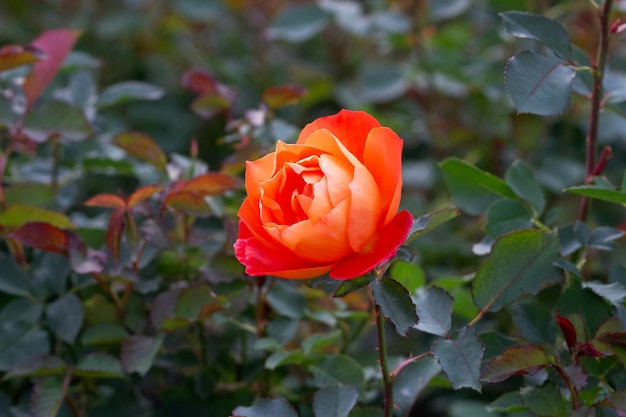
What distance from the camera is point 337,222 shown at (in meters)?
0.58

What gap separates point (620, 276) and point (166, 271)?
0.51m

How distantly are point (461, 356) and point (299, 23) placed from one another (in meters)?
1.04

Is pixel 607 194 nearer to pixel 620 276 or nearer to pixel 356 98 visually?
pixel 620 276

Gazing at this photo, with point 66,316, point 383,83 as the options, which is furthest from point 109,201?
point 383,83

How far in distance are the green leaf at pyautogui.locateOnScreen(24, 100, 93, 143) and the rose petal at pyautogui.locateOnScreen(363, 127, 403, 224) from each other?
1.54 ft

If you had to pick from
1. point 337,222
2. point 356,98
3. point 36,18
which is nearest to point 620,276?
point 337,222

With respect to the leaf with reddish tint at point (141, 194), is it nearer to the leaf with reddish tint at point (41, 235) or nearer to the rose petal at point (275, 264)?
the leaf with reddish tint at point (41, 235)

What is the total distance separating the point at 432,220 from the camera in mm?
644

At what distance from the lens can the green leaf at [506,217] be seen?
81cm

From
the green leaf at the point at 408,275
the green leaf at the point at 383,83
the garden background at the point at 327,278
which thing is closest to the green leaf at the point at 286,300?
the garden background at the point at 327,278

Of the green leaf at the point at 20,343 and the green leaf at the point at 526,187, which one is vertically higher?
the green leaf at the point at 526,187

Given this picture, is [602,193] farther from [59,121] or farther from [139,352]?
[59,121]

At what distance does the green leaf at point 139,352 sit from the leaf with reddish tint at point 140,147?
0.68 ft

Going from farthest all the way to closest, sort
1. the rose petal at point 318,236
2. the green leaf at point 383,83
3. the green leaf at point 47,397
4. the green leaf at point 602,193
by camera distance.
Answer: the green leaf at point 383,83, the green leaf at point 47,397, the green leaf at point 602,193, the rose petal at point 318,236
